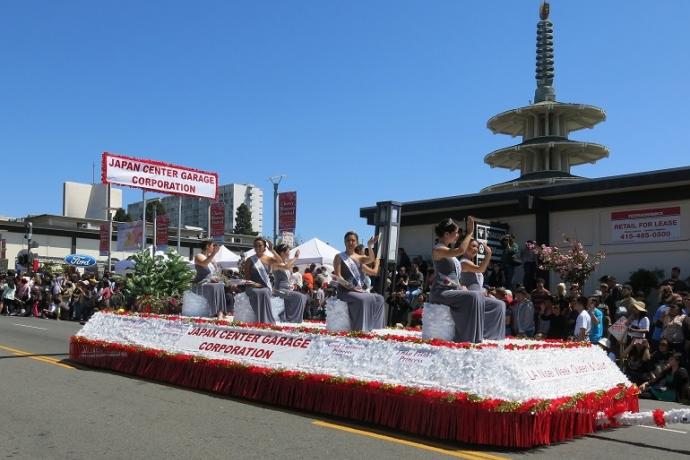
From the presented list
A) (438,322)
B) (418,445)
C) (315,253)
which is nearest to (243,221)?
(315,253)

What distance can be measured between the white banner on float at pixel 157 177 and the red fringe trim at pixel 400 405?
12617 millimetres

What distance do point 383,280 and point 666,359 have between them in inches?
197

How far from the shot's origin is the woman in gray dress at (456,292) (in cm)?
779

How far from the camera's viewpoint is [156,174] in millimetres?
23156

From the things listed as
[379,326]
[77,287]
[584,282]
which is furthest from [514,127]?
[379,326]

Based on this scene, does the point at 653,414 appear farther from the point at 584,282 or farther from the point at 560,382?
the point at 584,282

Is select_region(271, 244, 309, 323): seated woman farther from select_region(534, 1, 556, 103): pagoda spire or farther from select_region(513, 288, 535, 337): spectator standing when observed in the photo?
select_region(534, 1, 556, 103): pagoda spire

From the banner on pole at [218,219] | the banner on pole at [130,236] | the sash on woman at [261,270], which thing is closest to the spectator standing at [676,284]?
the sash on woman at [261,270]

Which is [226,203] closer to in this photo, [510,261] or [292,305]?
[510,261]

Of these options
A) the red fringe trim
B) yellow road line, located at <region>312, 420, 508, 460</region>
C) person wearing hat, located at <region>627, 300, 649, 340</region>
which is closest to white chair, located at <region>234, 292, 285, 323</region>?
the red fringe trim

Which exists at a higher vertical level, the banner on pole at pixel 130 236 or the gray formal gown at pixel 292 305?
the banner on pole at pixel 130 236

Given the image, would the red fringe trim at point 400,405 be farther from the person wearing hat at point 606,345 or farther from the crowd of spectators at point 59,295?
the crowd of spectators at point 59,295

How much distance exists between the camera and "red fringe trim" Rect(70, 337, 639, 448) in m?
6.45

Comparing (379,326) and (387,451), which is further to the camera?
(379,326)
